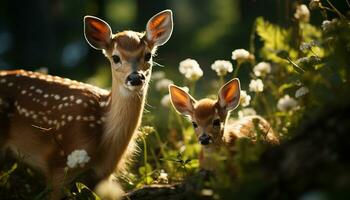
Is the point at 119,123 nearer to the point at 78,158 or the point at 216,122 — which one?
the point at 216,122

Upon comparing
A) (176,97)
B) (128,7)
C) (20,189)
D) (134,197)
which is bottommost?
(20,189)

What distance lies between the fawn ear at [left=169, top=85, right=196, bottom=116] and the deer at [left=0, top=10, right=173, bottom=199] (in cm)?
32

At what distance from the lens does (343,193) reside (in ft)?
9.39

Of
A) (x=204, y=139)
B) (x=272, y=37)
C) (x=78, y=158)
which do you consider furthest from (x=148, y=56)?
(x=272, y=37)

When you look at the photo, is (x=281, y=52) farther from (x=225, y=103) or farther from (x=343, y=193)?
(x=343, y=193)

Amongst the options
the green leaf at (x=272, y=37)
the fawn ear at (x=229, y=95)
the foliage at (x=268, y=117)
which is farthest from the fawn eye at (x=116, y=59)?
the green leaf at (x=272, y=37)

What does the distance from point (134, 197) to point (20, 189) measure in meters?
1.50

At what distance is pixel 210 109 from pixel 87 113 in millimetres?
1042

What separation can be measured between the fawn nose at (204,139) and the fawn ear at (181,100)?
0.58m

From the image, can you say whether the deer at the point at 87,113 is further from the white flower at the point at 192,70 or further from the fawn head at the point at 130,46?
the white flower at the point at 192,70

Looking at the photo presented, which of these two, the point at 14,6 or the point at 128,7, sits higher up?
the point at 128,7

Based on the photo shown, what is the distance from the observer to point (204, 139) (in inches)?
234

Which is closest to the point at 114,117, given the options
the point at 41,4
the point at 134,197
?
the point at 134,197

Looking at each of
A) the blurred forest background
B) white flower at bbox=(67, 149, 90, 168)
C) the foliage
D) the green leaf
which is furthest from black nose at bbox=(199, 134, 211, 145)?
the blurred forest background
